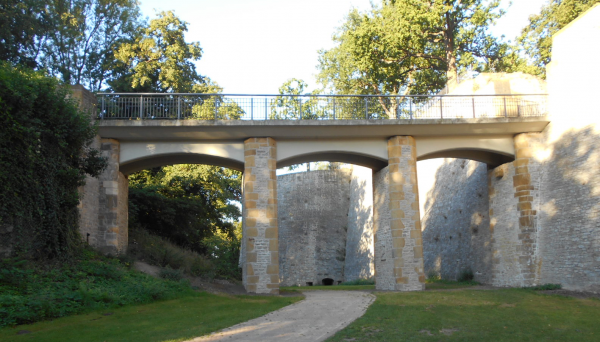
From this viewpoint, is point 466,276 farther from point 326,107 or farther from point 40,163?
point 40,163

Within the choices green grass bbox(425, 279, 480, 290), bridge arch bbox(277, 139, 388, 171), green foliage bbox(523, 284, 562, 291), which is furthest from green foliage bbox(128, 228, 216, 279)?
green foliage bbox(523, 284, 562, 291)

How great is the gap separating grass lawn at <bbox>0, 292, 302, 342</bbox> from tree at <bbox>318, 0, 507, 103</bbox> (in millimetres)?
14641

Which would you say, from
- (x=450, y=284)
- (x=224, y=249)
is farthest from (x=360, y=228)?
(x=450, y=284)

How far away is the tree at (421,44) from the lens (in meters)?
27.1

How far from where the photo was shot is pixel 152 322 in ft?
33.8

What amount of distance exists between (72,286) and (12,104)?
4.44 m

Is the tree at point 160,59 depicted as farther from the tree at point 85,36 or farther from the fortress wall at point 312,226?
the fortress wall at point 312,226

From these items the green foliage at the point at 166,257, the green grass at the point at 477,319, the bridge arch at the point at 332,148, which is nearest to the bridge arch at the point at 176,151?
the bridge arch at the point at 332,148

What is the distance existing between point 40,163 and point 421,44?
2064cm

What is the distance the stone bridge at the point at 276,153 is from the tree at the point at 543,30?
13169 millimetres

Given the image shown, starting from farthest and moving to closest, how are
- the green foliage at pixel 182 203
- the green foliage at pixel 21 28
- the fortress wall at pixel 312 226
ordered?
1. the fortress wall at pixel 312 226
2. the green foliage at pixel 21 28
3. the green foliage at pixel 182 203

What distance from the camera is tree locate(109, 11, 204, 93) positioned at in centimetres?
2585

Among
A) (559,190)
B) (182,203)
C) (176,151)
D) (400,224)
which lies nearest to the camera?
(559,190)

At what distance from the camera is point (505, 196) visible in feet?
61.2
